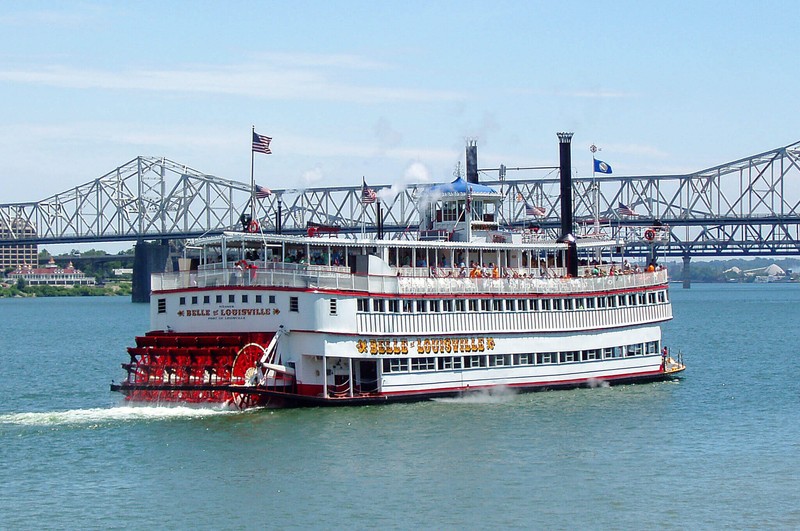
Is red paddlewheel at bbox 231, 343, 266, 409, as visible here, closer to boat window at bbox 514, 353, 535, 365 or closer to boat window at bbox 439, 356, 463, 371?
boat window at bbox 439, 356, 463, 371

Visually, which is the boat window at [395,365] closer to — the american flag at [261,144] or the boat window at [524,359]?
the boat window at [524,359]

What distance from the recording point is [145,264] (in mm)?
163000

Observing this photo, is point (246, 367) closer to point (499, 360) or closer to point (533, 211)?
point (499, 360)

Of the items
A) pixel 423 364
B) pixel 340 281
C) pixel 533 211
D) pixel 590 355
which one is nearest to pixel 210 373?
pixel 340 281

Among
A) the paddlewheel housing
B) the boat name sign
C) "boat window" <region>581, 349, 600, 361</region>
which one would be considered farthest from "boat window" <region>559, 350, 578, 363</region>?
the paddlewheel housing

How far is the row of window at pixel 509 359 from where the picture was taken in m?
41.3

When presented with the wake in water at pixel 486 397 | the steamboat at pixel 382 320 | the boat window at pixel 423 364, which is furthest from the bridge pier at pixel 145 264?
the boat window at pixel 423 364

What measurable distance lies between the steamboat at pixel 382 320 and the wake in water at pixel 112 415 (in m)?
0.38

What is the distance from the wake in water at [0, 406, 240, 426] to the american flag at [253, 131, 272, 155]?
942 cm

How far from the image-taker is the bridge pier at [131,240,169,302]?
160500 millimetres

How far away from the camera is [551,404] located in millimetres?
42219

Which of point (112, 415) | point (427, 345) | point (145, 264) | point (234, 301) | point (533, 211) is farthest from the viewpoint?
point (145, 264)

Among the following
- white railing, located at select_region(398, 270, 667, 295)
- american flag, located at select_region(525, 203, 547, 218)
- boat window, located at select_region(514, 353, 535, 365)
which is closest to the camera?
white railing, located at select_region(398, 270, 667, 295)

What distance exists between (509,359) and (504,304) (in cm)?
182
